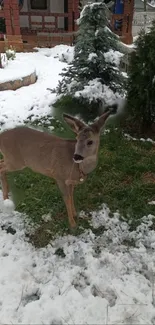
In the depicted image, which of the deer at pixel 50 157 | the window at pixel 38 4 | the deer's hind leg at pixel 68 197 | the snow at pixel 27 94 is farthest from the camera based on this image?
the window at pixel 38 4

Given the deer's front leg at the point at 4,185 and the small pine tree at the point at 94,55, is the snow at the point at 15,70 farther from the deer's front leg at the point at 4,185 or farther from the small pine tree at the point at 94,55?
the deer's front leg at the point at 4,185

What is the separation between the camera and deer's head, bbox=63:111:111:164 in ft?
10.0

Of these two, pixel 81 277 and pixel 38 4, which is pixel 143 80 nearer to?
pixel 81 277

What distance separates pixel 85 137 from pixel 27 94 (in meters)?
5.94

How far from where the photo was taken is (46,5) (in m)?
15.8

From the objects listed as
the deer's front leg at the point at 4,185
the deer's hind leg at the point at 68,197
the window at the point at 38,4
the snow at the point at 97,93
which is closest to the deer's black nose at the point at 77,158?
the deer's hind leg at the point at 68,197

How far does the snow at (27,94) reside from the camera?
727 cm

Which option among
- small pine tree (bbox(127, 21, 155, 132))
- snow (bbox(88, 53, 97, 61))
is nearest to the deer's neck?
small pine tree (bbox(127, 21, 155, 132))

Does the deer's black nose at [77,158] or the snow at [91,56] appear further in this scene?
the snow at [91,56]

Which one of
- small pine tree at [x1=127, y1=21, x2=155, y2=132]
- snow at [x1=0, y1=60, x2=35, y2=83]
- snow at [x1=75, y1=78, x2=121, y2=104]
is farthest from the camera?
snow at [x1=0, y1=60, x2=35, y2=83]

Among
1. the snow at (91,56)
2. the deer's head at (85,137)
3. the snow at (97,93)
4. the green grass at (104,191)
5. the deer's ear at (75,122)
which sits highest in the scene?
the snow at (91,56)

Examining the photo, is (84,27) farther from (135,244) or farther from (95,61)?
(135,244)

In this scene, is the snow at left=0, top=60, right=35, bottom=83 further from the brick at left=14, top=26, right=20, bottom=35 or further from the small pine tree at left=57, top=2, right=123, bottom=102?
the brick at left=14, top=26, right=20, bottom=35

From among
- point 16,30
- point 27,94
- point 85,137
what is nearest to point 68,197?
point 85,137
